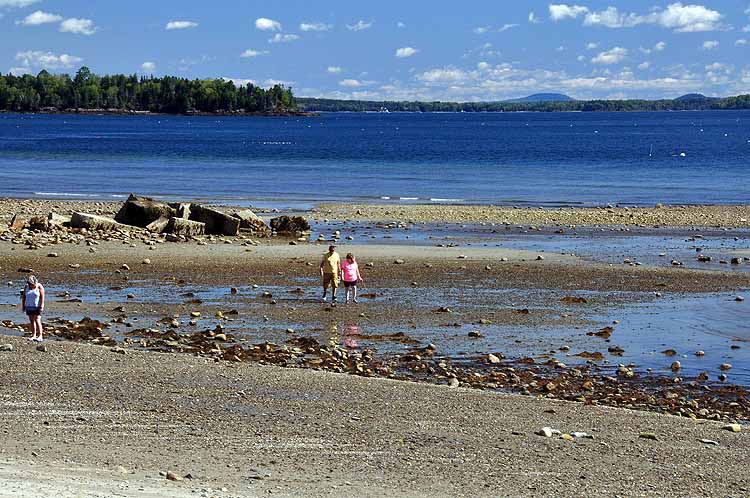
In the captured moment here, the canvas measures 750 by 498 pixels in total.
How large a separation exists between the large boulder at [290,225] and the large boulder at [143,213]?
3.32 meters

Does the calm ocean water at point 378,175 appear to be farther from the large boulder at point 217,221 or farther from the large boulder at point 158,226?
the large boulder at point 158,226

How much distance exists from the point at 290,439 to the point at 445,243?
2216cm

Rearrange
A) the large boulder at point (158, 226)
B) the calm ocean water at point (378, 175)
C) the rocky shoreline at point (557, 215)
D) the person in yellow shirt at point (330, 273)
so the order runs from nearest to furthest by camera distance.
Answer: the person in yellow shirt at point (330, 273)
the large boulder at point (158, 226)
the rocky shoreline at point (557, 215)
the calm ocean water at point (378, 175)

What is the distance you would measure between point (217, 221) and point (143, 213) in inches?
91.8

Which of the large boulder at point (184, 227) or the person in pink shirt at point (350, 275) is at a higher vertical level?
the person in pink shirt at point (350, 275)

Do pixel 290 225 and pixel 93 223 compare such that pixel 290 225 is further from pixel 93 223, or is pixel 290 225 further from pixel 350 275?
pixel 350 275

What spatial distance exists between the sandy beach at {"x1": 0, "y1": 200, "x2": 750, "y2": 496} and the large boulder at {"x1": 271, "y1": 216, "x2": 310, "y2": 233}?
17.2 feet

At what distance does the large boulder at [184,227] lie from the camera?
3500 centimetres

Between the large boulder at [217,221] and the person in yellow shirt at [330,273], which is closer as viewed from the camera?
the person in yellow shirt at [330,273]

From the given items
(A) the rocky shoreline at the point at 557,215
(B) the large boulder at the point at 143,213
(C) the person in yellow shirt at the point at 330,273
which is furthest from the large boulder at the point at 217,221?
(C) the person in yellow shirt at the point at 330,273

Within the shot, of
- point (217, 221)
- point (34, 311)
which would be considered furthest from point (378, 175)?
point (34, 311)

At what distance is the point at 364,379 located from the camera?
16.9 metres

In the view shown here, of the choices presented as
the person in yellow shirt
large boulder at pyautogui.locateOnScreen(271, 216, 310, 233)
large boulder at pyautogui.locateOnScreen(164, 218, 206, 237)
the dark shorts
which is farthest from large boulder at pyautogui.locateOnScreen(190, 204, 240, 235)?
the dark shorts

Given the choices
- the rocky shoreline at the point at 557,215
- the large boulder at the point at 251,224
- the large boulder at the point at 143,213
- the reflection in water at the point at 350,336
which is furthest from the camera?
the rocky shoreline at the point at 557,215
